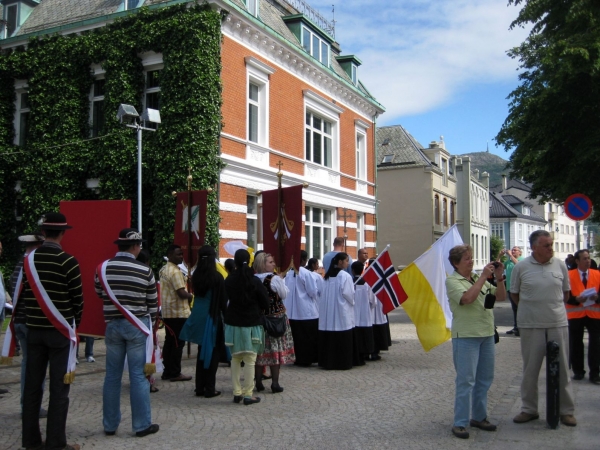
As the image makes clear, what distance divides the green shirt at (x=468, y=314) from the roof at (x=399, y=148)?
37.5 metres

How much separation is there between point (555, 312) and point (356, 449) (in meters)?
2.48

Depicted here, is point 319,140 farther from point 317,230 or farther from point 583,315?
point 583,315

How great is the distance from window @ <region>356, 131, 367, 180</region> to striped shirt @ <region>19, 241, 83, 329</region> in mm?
22392

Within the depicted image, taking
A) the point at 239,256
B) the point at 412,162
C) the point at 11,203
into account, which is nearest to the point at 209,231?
the point at 11,203

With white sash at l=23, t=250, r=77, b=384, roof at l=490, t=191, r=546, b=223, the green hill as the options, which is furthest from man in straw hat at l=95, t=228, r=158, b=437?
the green hill

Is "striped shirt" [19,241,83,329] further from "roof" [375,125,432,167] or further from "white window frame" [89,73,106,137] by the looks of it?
"roof" [375,125,432,167]

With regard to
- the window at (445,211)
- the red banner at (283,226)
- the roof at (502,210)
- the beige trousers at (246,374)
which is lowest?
the beige trousers at (246,374)

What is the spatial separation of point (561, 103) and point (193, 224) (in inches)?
516

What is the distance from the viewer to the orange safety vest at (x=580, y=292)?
28.1 feet

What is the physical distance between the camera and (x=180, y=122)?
55.3 feet

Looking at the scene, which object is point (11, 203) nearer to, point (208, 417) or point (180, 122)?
point (180, 122)

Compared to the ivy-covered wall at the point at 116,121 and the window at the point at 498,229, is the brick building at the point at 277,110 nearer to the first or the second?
the ivy-covered wall at the point at 116,121

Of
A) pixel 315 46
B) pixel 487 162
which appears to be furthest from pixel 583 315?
pixel 487 162

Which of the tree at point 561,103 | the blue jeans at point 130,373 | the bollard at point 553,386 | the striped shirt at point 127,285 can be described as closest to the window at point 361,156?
the tree at point 561,103
